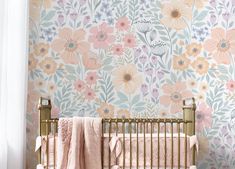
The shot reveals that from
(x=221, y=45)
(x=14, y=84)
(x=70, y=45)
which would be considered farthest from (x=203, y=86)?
(x=14, y=84)

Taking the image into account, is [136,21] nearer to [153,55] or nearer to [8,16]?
[153,55]

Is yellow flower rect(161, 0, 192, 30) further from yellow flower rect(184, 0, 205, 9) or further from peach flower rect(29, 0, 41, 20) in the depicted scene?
peach flower rect(29, 0, 41, 20)

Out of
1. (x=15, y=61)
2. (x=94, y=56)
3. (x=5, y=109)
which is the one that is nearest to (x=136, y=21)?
(x=94, y=56)

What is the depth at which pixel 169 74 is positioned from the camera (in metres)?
3.87

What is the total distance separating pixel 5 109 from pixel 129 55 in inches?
43.3

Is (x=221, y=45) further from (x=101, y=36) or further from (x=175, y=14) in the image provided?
(x=101, y=36)

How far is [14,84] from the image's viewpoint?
3508 mm

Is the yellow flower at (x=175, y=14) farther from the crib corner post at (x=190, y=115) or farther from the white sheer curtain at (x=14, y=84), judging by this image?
the white sheer curtain at (x=14, y=84)

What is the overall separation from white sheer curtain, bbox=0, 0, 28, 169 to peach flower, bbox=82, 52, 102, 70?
19.1 inches

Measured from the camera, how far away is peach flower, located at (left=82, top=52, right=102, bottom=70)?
12.8 feet

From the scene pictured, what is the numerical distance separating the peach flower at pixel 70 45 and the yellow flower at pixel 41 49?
6cm

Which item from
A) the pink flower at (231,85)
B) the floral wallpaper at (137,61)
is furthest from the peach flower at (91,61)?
the pink flower at (231,85)

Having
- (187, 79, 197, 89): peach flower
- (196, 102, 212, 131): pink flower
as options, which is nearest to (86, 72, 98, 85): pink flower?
(187, 79, 197, 89): peach flower

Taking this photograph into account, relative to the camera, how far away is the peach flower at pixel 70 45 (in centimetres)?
391
